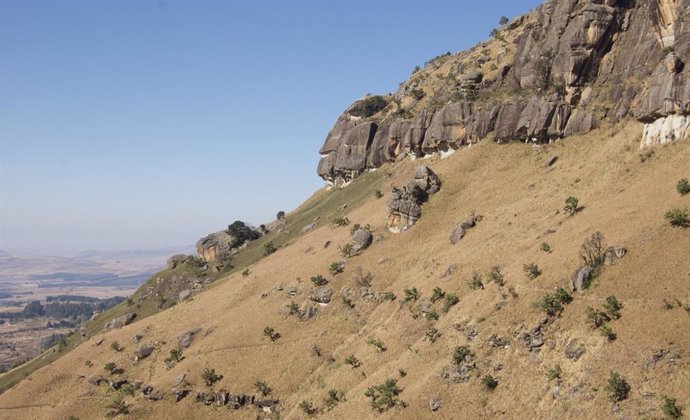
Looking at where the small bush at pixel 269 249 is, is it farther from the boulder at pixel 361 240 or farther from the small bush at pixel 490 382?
the small bush at pixel 490 382

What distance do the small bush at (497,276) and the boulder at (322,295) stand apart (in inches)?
805

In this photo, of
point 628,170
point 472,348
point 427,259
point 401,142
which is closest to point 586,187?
point 628,170

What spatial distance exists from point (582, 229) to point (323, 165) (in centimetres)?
8312

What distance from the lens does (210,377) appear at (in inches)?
2338

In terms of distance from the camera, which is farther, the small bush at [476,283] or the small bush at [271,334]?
the small bush at [271,334]

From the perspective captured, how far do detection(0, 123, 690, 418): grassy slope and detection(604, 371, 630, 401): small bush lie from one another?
0.42m

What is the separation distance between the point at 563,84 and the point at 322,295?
134ft

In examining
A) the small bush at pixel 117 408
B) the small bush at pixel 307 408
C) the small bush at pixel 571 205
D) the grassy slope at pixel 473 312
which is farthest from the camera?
the small bush at pixel 117 408

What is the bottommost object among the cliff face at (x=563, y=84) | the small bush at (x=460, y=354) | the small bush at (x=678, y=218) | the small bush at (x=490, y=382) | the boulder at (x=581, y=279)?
the small bush at (x=490, y=382)

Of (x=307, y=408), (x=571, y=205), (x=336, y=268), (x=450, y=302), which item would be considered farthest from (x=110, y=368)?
(x=571, y=205)

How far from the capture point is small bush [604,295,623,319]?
1414 inches

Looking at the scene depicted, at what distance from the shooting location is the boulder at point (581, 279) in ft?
130

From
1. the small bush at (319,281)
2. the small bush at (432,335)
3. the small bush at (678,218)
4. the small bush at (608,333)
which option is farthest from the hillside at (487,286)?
the small bush at (432,335)

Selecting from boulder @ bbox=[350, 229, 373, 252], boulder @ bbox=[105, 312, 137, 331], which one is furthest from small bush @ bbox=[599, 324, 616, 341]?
boulder @ bbox=[105, 312, 137, 331]
